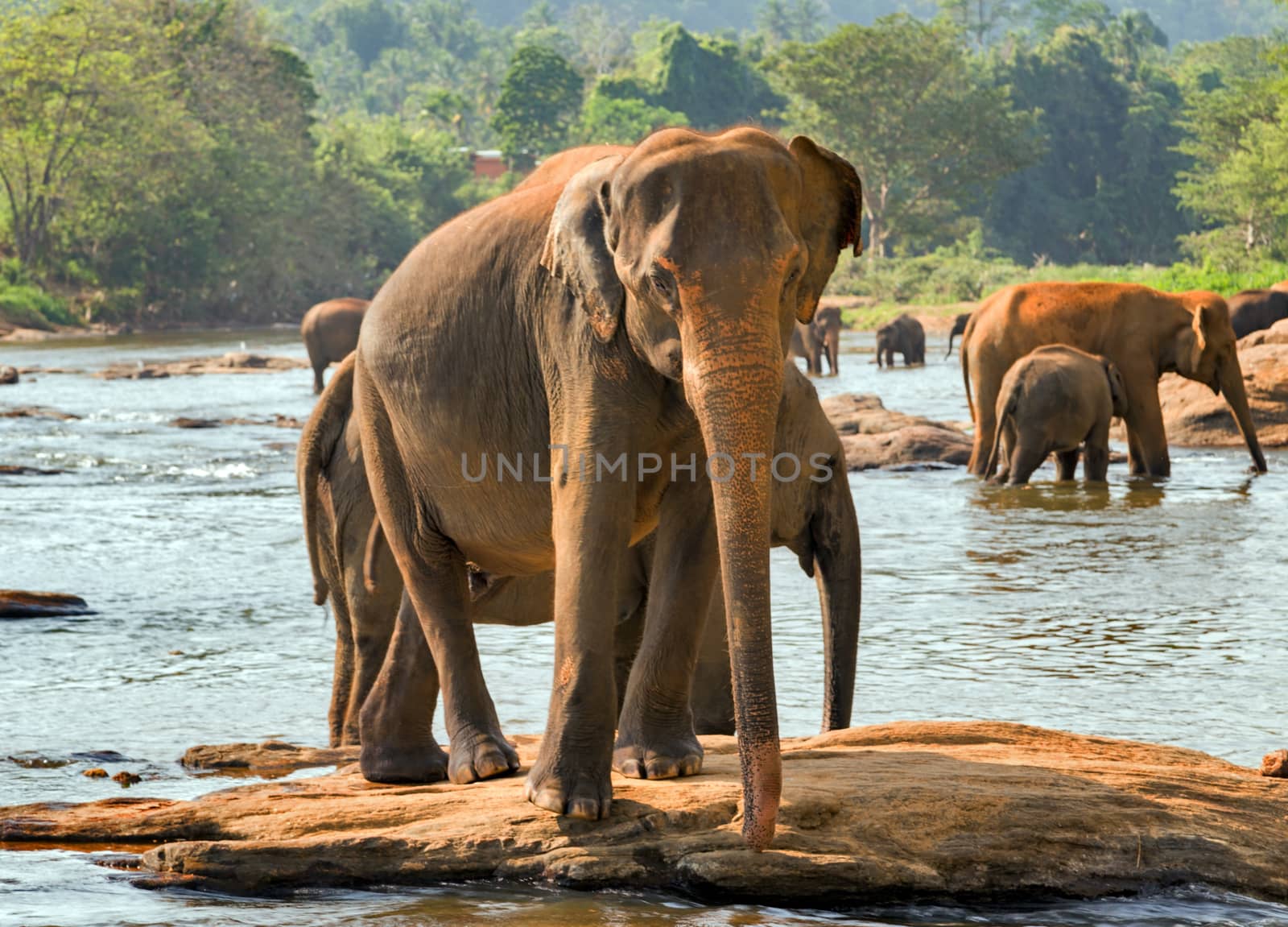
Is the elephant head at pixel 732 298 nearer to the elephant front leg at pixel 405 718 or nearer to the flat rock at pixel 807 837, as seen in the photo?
the flat rock at pixel 807 837

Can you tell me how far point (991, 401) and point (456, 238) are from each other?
1385 cm

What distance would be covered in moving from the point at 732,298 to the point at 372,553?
2631 mm

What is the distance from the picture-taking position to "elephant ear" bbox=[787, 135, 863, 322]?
4199 millimetres

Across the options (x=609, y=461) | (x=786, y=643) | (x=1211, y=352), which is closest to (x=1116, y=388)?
(x=1211, y=352)

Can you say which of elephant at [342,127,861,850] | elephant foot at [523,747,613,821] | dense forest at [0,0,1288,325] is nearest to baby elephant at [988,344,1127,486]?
elephant at [342,127,861,850]

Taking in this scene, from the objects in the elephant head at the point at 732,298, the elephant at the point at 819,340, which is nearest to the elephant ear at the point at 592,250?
the elephant head at the point at 732,298

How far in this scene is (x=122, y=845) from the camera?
479 cm

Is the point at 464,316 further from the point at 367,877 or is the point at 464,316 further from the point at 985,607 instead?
the point at 985,607

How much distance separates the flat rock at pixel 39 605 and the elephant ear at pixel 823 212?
6616 mm

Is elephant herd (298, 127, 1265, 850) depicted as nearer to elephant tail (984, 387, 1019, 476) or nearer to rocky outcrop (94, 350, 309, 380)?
elephant tail (984, 387, 1019, 476)

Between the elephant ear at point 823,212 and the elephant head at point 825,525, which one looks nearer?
the elephant ear at point 823,212

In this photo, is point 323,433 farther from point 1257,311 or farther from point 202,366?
point 202,366

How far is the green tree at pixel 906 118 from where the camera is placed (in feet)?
261

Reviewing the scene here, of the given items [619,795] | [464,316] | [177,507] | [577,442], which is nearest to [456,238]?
[464,316]
